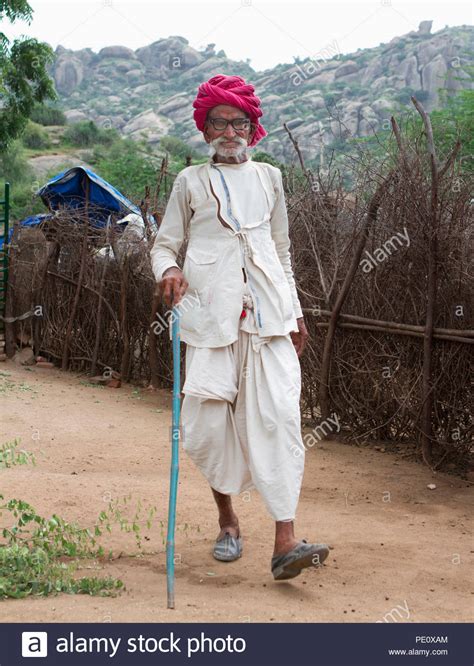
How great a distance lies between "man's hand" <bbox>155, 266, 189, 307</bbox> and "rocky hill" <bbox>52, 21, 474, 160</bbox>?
2000 inches

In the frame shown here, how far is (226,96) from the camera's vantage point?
3584 mm

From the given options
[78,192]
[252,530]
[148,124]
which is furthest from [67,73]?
[252,530]

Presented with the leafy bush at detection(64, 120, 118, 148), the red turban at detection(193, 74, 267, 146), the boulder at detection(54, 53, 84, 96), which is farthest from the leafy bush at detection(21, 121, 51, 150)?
the red turban at detection(193, 74, 267, 146)

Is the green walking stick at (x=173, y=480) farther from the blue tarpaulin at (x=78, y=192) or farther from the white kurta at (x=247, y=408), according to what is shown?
the blue tarpaulin at (x=78, y=192)

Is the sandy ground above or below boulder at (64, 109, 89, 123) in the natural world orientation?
below

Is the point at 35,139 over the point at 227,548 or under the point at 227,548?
over

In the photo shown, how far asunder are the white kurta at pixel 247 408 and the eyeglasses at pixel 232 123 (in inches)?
6.5

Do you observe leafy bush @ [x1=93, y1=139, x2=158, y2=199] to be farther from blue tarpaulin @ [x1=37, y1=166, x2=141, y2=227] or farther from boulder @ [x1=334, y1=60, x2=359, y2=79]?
boulder @ [x1=334, y1=60, x2=359, y2=79]

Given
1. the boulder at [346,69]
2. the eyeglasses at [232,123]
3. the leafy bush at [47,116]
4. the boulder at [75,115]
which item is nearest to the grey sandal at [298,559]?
the eyeglasses at [232,123]

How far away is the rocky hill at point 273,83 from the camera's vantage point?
211 ft

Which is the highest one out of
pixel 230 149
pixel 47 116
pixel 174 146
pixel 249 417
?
pixel 47 116

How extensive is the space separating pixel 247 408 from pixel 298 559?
0.65m

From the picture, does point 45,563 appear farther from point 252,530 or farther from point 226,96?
point 226,96

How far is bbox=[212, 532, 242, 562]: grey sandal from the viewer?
380 cm
